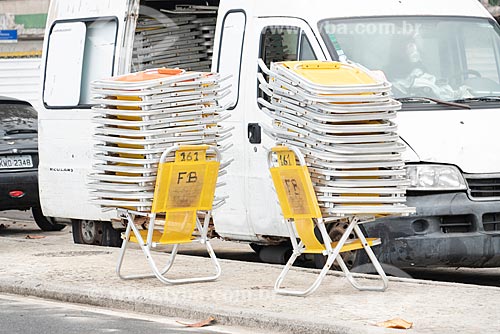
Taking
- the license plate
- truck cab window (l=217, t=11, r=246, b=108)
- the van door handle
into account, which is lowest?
the license plate

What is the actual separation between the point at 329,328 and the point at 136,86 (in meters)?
2.92

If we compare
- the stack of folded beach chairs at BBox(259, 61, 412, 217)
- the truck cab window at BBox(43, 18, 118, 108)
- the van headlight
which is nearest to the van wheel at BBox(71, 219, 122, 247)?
the truck cab window at BBox(43, 18, 118, 108)

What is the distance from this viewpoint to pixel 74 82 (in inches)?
564

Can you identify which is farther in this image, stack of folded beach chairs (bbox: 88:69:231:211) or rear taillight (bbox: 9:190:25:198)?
rear taillight (bbox: 9:190:25:198)

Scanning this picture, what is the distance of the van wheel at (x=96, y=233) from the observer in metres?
14.6

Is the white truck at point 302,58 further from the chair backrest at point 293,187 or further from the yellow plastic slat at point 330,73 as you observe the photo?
the yellow plastic slat at point 330,73

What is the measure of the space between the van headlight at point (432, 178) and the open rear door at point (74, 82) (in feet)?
13.6

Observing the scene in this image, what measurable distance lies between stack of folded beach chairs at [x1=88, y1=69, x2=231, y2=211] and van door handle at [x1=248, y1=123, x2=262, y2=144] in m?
1.03

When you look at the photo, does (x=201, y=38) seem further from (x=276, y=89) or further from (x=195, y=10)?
(x=276, y=89)

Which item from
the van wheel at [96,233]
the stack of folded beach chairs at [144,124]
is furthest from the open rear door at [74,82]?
the stack of folded beach chairs at [144,124]

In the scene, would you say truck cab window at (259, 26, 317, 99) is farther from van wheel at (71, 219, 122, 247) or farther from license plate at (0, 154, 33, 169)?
license plate at (0, 154, 33, 169)

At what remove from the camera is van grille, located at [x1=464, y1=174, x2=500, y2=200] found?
10758 mm

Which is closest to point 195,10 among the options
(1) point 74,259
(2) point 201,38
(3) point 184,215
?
(2) point 201,38

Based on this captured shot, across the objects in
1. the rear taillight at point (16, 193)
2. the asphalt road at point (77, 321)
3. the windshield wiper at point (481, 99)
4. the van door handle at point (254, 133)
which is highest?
the windshield wiper at point (481, 99)
